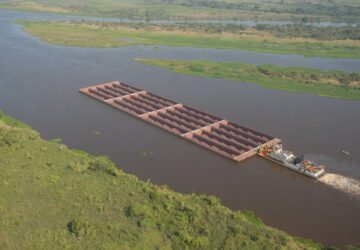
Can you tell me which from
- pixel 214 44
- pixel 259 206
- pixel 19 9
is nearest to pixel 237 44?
pixel 214 44

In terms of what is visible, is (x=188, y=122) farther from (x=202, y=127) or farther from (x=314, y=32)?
(x=314, y=32)

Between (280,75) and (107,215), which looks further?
(280,75)

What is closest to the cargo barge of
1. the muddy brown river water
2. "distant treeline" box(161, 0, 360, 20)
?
the muddy brown river water

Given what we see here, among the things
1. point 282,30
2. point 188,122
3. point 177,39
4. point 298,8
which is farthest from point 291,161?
point 298,8

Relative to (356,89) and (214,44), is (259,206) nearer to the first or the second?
(356,89)

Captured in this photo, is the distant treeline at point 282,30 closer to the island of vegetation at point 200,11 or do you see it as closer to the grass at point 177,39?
the grass at point 177,39

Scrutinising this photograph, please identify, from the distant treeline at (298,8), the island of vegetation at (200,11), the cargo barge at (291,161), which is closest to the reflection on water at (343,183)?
the cargo barge at (291,161)
